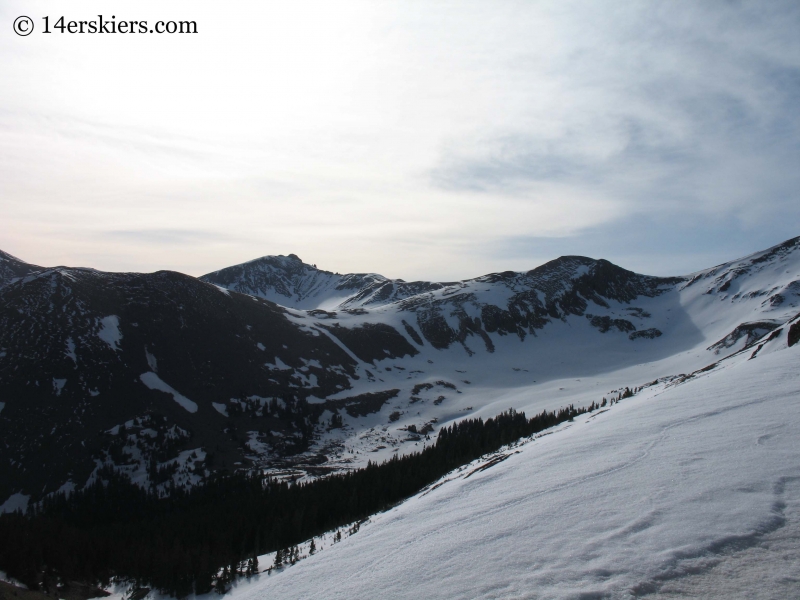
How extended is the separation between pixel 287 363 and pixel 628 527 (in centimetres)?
11104

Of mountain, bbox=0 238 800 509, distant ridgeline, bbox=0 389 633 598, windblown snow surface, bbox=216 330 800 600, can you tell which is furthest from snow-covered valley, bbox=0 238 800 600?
distant ridgeline, bbox=0 389 633 598

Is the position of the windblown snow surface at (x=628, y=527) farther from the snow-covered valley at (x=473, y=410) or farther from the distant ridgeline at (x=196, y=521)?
the distant ridgeline at (x=196, y=521)

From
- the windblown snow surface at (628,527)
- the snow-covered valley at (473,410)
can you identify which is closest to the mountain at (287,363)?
the snow-covered valley at (473,410)

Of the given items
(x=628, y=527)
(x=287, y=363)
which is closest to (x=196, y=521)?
(x=287, y=363)

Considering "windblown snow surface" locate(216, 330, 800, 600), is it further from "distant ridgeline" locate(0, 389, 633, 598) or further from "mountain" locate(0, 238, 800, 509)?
"mountain" locate(0, 238, 800, 509)

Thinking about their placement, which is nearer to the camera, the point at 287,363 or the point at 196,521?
the point at 196,521

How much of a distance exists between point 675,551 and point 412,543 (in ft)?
27.3

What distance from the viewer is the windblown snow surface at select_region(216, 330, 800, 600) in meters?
7.79

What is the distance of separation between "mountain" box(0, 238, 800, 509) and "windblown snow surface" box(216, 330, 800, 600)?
6729 cm

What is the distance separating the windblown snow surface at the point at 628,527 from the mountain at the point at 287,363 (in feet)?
221

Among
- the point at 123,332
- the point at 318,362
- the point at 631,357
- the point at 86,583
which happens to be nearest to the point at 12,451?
the point at 123,332

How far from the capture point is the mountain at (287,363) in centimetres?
7962

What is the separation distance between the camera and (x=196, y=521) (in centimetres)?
5697

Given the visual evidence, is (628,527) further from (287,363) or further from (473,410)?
(287,363)
